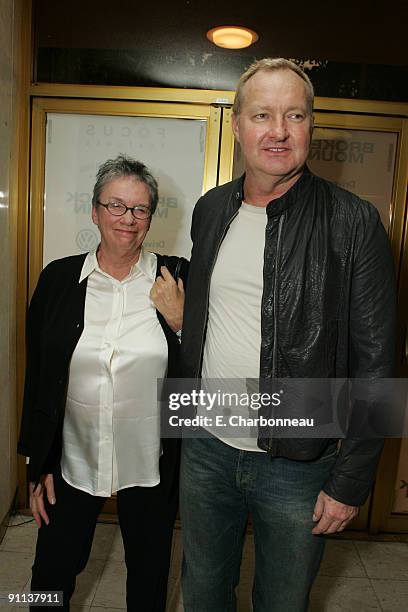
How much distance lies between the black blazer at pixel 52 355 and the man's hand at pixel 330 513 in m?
Result: 0.45

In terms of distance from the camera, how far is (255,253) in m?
1.27

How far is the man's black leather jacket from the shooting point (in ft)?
3.82

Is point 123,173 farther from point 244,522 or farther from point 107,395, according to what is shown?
point 244,522

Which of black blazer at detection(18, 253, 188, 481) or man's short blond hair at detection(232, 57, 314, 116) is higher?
man's short blond hair at detection(232, 57, 314, 116)

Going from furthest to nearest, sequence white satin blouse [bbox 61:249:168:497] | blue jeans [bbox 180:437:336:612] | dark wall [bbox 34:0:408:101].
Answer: dark wall [bbox 34:0:408:101]
white satin blouse [bbox 61:249:168:497]
blue jeans [bbox 180:437:336:612]

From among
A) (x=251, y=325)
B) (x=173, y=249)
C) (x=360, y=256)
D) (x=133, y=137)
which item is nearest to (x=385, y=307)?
(x=360, y=256)

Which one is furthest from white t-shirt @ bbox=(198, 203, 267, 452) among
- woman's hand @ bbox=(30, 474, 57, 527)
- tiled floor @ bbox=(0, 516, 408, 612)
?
tiled floor @ bbox=(0, 516, 408, 612)

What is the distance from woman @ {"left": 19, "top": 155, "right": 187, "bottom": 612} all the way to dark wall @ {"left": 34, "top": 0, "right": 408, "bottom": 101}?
1.00 m

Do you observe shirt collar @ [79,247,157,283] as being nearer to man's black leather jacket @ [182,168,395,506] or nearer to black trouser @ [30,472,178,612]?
man's black leather jacket @ [182,168,395,506]

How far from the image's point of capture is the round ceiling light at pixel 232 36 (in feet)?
7.50

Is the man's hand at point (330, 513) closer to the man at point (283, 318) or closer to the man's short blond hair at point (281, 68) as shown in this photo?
the man at point (283, 318)

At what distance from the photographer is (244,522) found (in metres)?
1.42

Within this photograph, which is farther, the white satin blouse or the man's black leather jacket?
the white satin blouse

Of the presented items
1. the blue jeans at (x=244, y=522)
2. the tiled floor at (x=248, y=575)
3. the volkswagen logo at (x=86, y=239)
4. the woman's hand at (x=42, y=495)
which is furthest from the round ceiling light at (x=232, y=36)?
the tiled floor at (x=248, y=575)
